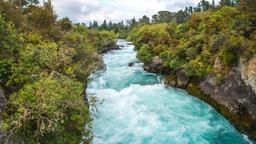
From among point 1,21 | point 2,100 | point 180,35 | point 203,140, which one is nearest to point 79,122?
point 2,100

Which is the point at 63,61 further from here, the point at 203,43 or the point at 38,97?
the point at 203,43

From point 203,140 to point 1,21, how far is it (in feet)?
47.0

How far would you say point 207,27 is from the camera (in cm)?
3234

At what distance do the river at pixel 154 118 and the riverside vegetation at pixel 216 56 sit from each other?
104 cm

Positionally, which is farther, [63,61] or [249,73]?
[249,73]

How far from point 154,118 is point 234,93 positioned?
6.48 m

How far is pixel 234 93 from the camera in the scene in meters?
23.0

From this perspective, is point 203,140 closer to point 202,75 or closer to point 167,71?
point 202,75

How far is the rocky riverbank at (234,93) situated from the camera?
20531 millimetres

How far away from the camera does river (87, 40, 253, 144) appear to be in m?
20.1

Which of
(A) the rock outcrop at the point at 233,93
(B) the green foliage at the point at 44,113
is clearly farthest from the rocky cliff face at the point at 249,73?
(B) the green foliage at the point at 44,113

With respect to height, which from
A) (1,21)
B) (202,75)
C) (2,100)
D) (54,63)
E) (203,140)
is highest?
(1,21)

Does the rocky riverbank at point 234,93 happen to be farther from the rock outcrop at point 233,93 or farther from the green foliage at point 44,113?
the green foliage at point 44,113

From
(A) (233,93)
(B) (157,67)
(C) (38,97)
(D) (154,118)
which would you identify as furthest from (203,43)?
(C) (38,97)
